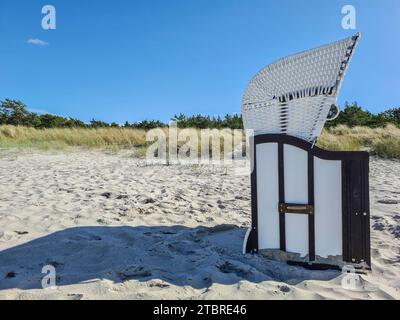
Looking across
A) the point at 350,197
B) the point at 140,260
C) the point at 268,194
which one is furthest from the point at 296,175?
the point at 140,260

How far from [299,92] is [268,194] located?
872 mm

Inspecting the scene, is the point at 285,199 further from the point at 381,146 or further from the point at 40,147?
the point at 40,147

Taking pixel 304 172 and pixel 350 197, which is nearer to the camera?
pixel 350 197

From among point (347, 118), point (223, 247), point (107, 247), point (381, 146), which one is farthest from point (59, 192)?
point (347, 118)

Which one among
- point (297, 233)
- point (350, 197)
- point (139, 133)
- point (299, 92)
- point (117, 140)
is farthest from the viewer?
point (139, 133)

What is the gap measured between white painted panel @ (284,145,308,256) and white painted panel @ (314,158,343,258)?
0.28 feet

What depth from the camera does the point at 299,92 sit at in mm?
2973

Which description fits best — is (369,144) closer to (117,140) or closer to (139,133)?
(139,133)

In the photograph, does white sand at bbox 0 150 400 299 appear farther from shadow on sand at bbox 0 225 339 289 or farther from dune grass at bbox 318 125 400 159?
dune grass at bbox 318 125 400 159

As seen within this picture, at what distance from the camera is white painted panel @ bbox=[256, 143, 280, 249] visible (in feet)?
10.2

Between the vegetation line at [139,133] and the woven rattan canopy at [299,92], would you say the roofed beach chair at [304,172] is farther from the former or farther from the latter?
the vegetation line at [139,133]

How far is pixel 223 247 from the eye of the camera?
3422 mm

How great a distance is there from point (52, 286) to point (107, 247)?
2.49 feet

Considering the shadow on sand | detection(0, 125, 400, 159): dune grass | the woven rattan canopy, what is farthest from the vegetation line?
the woven rattan canopy
